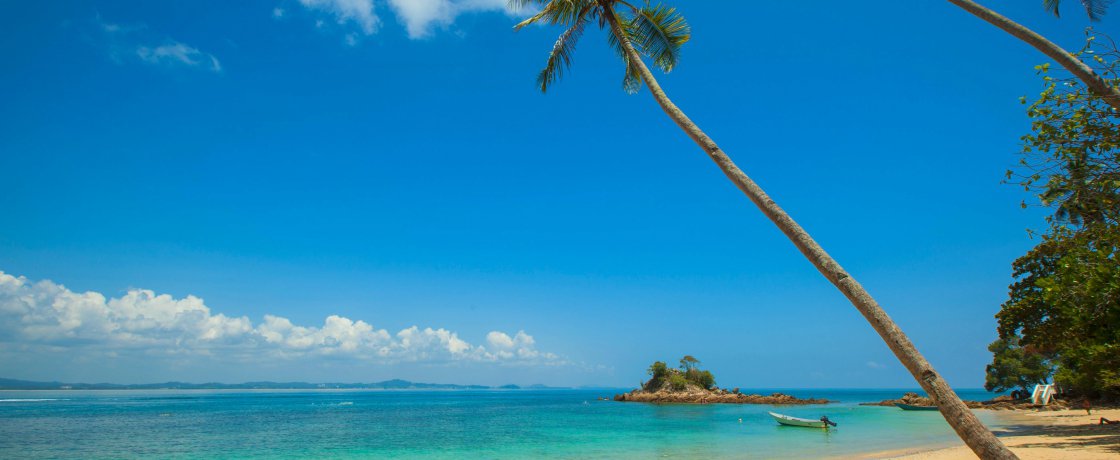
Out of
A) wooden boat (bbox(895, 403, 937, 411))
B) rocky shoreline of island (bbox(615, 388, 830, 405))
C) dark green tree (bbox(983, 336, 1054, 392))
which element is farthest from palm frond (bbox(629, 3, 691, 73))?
rocky shoreline of island (bbox(615, 388, 830, 405))

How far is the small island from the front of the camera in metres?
72.1

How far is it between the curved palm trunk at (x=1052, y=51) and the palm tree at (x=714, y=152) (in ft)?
16.6

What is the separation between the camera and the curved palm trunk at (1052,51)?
26.2ft

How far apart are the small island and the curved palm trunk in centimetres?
6743

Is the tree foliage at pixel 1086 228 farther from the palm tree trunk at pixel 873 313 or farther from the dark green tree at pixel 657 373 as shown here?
the dark green tree at pixel 657 373

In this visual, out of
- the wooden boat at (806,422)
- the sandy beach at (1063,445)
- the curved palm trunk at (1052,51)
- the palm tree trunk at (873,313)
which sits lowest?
the wooden boat at (806,422)

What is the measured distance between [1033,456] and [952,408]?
1452 centimetres

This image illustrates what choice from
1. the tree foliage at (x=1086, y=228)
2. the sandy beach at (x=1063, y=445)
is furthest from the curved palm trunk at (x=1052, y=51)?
the sandy beach at (x=1063, y=445)

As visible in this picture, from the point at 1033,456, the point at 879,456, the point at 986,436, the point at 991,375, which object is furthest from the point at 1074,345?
the point at 991,375

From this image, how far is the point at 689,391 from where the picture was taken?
7369 cm

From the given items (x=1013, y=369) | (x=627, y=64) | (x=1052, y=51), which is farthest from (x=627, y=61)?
(x=1013, y=369)

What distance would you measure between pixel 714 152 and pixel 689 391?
236ft

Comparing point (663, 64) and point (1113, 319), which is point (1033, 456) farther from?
point (663, 64)

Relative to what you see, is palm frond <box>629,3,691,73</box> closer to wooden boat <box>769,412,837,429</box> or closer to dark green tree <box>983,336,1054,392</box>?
wooden boat <box>769,412,837,429</box>
